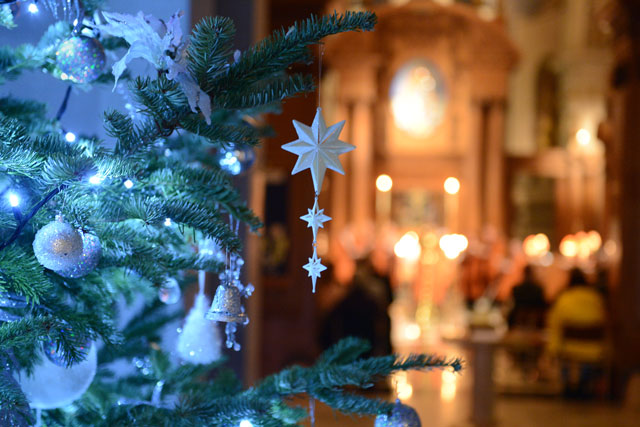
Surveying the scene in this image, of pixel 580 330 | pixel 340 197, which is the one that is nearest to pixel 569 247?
pixel 340 197

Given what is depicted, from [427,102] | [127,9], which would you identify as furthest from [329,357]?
[427,102]

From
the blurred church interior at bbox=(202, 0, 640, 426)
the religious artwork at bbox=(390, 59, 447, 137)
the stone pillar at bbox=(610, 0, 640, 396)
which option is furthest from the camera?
the religious artwork at bbox=(390, 59, 447, 137)

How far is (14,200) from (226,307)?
1.09ft

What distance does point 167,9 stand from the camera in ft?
7.64

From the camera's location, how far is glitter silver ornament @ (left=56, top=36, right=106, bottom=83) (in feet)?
3.61

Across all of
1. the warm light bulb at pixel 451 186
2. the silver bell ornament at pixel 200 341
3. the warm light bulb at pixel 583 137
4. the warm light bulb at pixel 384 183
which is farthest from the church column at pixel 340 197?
the silver bell ornament at pixel 200 341

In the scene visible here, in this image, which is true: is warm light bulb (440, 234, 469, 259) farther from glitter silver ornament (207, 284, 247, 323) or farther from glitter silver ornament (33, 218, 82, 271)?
glitter silver ornament (33, 218, 82, 271)

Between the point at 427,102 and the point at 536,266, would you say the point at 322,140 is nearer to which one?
the point at 536,266

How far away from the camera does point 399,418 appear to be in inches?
45.9

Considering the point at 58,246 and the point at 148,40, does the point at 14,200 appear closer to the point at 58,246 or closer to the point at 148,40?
the point at 58,246

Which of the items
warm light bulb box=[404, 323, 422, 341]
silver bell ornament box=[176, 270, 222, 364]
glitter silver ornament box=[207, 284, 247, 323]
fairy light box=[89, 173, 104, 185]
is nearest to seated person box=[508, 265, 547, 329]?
warm light bulb box=[404, 323, 422, 341]

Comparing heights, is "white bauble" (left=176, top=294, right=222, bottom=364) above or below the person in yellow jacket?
above

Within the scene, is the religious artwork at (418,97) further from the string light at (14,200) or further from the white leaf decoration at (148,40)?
the string light at (14,200)

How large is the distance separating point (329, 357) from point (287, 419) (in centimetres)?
13
